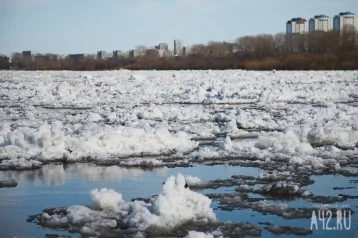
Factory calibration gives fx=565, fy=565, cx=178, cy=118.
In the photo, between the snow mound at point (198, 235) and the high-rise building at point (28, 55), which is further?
the high-rise building at point (28, 55)

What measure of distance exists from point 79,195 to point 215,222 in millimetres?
2063

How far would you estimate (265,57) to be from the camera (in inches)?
2169

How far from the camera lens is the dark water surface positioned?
555cm

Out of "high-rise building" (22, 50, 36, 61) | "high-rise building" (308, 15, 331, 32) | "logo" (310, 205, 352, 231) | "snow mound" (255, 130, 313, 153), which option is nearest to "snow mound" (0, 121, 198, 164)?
"snow mound" (255, 130, 313, 153)

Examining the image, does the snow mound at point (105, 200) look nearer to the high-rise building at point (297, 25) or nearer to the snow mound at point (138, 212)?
the snow mound at point (138, 212)

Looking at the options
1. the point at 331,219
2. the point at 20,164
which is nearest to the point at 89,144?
the point at 20,164

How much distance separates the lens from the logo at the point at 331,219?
542 cm

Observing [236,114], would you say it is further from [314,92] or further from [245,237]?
[245,237]

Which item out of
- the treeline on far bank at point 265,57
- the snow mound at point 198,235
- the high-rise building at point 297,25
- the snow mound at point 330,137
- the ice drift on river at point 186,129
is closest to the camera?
the snow mound at point 198,235

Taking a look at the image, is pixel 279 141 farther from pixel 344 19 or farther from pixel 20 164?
pixel 344 19

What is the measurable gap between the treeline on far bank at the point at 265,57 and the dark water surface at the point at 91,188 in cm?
3506

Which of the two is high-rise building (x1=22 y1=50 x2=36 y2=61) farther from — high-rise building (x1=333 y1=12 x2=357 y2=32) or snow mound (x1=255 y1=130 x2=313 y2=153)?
snow mound (x1=255 y1=130 x2=313 y2=153)

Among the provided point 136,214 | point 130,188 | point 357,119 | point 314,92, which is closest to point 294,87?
point 314,92

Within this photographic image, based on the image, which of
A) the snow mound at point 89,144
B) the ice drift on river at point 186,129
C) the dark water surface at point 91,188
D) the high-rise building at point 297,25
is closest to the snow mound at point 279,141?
the ice drift on river at point 186,129
